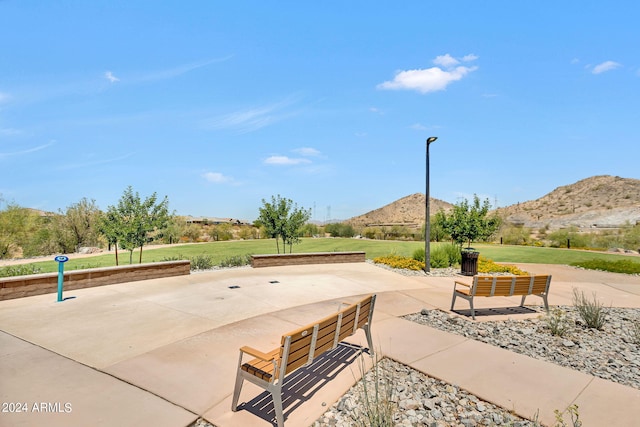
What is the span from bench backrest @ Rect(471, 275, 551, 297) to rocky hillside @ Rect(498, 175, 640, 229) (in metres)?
61.3

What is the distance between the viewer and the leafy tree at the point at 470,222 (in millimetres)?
15547

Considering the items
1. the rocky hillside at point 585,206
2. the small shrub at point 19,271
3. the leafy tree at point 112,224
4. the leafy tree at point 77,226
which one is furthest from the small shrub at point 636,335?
the rocky hillside at point 585,206

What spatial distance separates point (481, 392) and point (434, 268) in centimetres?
1131

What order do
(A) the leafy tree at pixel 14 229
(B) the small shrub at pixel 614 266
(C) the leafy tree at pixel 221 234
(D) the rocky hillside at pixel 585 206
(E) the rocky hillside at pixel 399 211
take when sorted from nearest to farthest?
(B) the small shrub at pixel 614 266 < (A) the leafy tree at pixel 14 229 < (C) the leafy tree at pixel 221 234 < (D) the rocky hillside at pixel 585 206 < (E) the rocky hillside at pixel 399 211

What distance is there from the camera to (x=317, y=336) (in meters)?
3.77

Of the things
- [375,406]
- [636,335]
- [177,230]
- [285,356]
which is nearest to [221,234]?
[177,230]

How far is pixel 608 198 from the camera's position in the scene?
2936 inches

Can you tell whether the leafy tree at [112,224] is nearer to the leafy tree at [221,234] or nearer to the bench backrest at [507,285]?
the bench backrest at [507,285]

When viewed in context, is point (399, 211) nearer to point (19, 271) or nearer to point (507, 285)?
point (19, 271)

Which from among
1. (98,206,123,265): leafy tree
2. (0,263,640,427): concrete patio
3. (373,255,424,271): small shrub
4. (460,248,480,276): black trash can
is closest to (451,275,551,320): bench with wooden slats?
(0,263,640,427): concrete patio

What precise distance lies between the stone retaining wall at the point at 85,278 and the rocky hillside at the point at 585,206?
65.5 metres

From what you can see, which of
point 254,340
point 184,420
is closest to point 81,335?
point 254,340

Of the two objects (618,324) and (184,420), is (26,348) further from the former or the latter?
(618,324)

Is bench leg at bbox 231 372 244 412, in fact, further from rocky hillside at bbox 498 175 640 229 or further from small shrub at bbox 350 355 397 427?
rocky hillside at bbox 498 175 640 229
